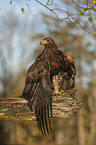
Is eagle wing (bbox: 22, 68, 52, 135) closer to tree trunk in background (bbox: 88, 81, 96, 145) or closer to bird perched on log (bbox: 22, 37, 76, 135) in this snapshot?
bird perched on log (bbox: 22, 37, 76, 135)

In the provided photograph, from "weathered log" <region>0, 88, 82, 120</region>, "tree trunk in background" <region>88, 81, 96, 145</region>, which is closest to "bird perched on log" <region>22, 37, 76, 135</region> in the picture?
"weathered log" <region>0, 88, 82, 120</region>

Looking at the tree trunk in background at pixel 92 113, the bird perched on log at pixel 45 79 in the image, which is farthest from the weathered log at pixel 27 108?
Answer: the tree trunk in background at pixel 92 113

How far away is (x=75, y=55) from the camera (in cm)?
912

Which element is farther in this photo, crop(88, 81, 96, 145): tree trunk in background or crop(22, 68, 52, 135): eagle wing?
crop(88, 81, 96, 145): tree trunk in background

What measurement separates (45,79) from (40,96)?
245 millimetres

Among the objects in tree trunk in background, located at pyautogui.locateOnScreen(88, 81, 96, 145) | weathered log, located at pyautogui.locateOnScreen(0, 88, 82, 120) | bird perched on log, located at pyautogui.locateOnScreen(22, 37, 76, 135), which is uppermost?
bird perched on log, located at pyautogui.locateOnScreen(22, 37, 76, 135)

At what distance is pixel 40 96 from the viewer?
243 centimetres

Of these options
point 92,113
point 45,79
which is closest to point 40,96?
point 45,79

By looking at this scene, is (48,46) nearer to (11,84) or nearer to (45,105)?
(45,105)

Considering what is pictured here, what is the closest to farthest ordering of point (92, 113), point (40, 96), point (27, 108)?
point (40, 96) → point (27, 108) → point (92, 113)

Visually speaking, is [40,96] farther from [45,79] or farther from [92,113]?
[92,113]

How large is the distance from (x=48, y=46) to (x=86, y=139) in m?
9.28

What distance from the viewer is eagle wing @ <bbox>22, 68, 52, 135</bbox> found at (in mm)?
2393

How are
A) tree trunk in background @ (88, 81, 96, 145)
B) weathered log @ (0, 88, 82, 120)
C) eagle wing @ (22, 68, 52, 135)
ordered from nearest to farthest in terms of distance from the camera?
eagle wing @ (22, 68, 52, 135) < weathered log @ (0, 88, 82, 120) < tree trunk in background @ (88, 81, 96, 145)
